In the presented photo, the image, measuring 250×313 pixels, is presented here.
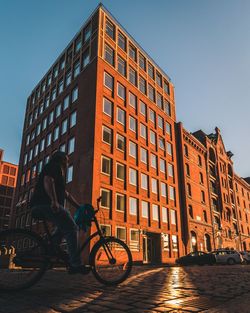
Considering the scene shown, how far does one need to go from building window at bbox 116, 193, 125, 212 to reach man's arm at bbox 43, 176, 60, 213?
21474 mm

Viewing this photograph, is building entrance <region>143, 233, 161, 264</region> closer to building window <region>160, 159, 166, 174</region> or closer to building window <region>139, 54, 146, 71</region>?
building window <region>160, 159, 166, 174</region>

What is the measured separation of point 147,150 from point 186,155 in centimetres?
988

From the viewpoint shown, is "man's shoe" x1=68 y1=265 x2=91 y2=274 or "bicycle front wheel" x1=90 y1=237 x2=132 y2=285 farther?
"bicycle front wheel" x1=90 y1=237 x2=132 y2=285

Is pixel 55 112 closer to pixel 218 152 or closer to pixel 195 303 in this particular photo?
pixel 218 152

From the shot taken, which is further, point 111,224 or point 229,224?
point 229,224

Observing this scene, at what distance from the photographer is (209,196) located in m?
43.2

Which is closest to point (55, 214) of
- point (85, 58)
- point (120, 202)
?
point (120, 202)

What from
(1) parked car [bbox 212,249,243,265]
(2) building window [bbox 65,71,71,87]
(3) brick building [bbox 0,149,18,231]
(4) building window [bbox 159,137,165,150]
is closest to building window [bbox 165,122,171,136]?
(4) building window [bbox 159,137,165,150]

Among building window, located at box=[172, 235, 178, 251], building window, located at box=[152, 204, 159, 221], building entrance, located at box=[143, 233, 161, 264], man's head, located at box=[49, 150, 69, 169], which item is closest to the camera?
man's head, located at box=[49, 150, 69, 169]

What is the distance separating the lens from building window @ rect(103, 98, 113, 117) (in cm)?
2778

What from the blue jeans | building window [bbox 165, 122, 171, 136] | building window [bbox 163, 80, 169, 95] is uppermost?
building window [bbox 163, 80, 169, 95]

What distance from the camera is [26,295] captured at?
356 cm

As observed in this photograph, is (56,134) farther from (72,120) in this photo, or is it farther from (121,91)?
(121,91)

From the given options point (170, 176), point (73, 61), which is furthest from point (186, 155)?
point (73, 61)
